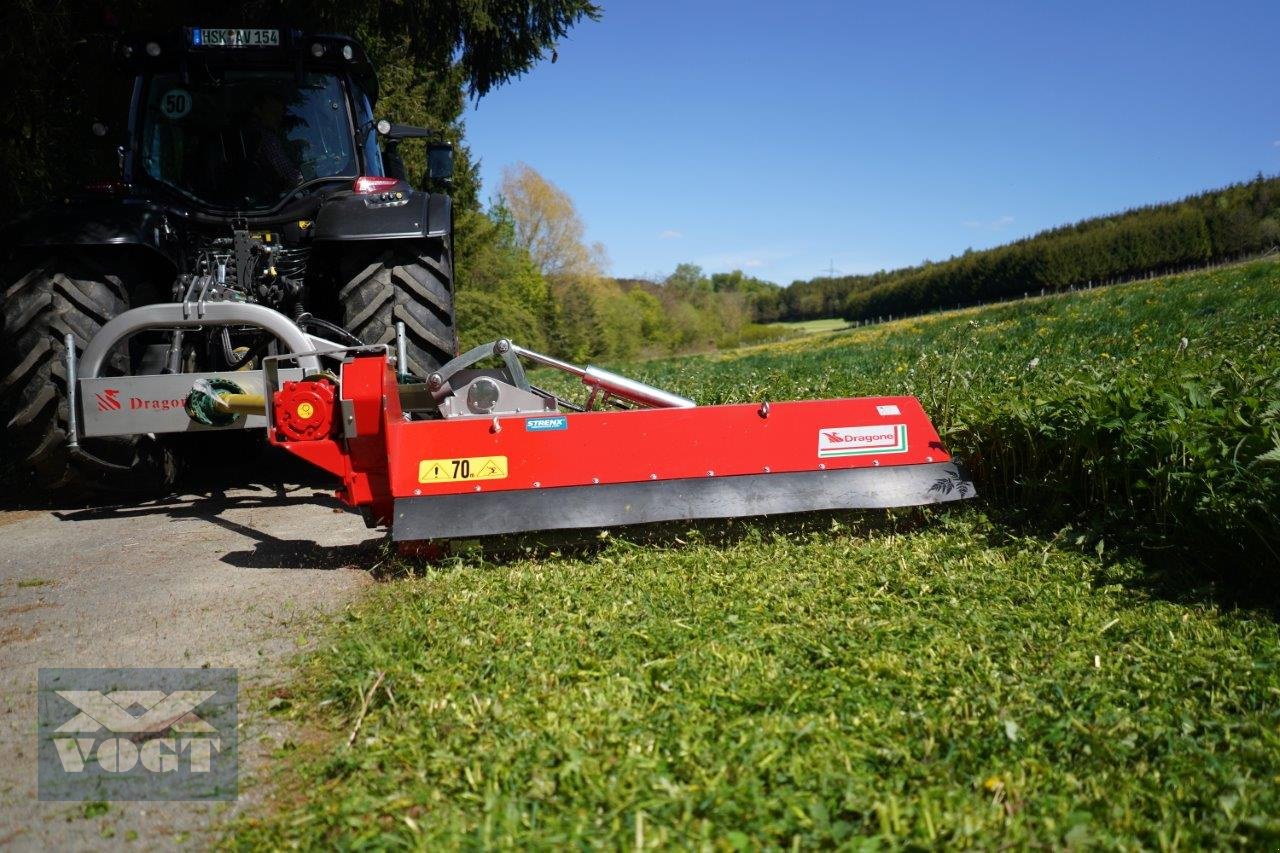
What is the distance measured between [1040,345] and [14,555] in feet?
24.6

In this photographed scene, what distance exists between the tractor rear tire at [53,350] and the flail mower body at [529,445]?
0.55 metres

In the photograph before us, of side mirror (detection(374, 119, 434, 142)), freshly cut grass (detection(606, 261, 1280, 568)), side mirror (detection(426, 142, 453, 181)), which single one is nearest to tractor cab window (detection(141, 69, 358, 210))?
side mirror (detection(374, 119, 434, 142))

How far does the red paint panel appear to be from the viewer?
3541mm

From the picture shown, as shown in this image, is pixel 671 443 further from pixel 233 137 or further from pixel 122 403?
pixel 233 137

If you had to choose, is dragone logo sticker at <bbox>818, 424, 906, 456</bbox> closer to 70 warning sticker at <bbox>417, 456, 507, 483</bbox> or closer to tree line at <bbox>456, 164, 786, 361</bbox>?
70 warning sticker at <bbox>417, 456, 507, 483</bbox>

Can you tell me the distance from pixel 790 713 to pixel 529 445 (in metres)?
1.71

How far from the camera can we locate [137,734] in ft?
7.47

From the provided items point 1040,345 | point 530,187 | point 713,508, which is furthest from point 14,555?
point 530,187

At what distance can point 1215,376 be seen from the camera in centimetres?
370

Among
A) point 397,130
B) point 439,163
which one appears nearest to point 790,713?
point 439,163

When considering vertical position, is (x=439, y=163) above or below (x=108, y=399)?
above

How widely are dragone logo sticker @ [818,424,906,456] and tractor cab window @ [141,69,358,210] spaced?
3.42m

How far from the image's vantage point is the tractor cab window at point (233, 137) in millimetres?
5312

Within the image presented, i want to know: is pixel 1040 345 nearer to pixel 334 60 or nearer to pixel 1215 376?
pixel 1215 376
